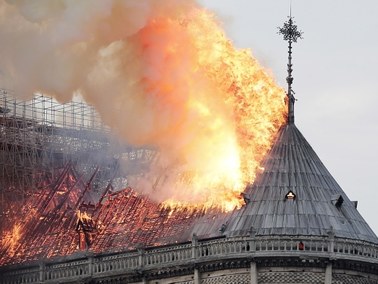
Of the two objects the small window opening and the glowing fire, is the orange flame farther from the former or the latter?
the glowing fire

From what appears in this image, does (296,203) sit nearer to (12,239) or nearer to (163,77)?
(163,77)

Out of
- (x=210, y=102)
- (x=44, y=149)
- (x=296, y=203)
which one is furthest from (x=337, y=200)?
(x=44, y=149)

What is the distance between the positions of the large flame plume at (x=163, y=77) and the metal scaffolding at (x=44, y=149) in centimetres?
638

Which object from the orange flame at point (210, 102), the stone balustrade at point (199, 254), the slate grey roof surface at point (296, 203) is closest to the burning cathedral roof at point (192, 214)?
the slate grey roof surface at point (296, 203)

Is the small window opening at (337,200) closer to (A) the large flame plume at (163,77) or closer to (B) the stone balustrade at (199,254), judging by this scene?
(B) the stone balustrade at (199,254)

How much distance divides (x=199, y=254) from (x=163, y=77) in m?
14.6

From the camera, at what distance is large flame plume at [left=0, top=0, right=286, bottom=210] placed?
435ft

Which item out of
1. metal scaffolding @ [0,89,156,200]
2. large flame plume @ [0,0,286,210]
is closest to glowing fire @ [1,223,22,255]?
metal scaffolding @ [0,89,156,200]

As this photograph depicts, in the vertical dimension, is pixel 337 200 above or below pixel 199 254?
above

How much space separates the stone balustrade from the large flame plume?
17.6 ft

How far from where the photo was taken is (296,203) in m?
127

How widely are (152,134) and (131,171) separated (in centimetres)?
742

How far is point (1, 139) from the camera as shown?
146000mm

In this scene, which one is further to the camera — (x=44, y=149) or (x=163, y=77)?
(x=44, y=149)
